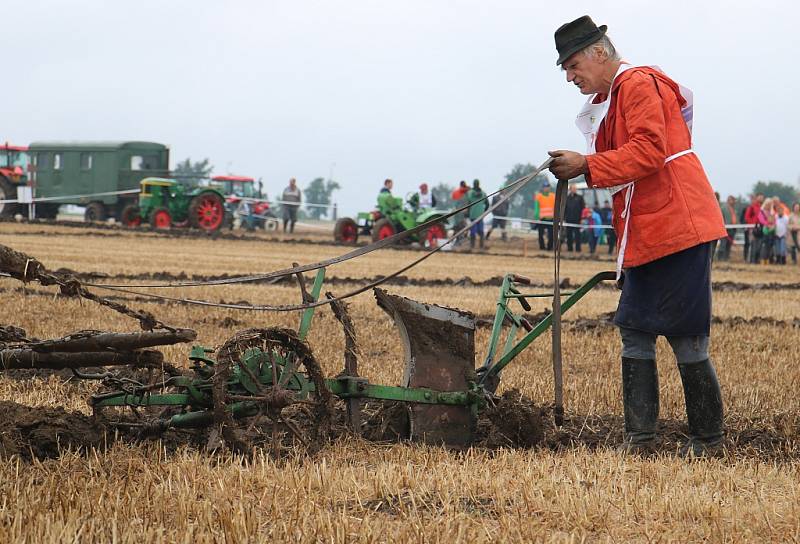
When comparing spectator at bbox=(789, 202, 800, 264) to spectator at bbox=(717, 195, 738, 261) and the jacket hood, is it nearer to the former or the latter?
spectator at bbox=(717, 195, 738, 261)

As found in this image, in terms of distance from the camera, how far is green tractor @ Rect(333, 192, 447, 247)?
98.5 feet

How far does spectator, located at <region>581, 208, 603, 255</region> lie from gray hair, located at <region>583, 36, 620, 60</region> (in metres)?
25.8

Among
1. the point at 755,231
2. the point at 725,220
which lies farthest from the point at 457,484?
the point at 725,220

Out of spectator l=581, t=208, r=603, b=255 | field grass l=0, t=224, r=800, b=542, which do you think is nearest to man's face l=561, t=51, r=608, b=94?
field grass l=0, t=224, r=800, b=542

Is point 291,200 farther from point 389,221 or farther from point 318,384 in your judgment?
point 318,384

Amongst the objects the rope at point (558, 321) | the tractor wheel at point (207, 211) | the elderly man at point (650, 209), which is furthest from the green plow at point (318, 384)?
the tractor wheel at point (207, 211)

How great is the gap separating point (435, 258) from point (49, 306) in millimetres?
14095

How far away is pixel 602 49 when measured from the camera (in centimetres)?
553

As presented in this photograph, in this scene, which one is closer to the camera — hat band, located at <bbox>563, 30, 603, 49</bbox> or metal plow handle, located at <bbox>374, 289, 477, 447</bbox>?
hat band, located at <bbox>563, 30, 603, 49</bbox>

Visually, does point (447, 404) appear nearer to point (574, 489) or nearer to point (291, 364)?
point (291, 364)

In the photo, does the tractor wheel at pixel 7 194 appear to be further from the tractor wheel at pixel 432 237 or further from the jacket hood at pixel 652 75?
the jacket hood at pixel 652 75

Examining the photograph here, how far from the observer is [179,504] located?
385 centimetres

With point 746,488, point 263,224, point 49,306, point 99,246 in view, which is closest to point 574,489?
point 746,488

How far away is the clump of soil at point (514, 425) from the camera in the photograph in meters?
5.71
